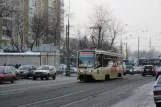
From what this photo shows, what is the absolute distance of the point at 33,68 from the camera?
4634cm

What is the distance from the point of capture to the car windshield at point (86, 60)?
34.3 metres

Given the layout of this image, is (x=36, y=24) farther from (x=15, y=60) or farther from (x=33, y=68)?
(x=33, y=68)

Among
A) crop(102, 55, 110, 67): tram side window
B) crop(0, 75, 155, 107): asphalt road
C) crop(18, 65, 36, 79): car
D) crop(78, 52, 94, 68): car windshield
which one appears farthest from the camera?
crop(18, 65, 36, 79): car

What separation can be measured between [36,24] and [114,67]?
119 ft

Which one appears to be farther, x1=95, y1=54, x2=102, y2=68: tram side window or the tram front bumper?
x1=95, y1=54, x2=102, y2=68: tram side window

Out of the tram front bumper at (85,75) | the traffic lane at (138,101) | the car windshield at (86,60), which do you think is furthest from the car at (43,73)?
the traffic lane at (138,101)

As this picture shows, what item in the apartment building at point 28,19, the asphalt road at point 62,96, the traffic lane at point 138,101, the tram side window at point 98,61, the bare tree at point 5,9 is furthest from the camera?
the apartment building at point 28,19

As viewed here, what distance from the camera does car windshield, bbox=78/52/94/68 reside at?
34312mm

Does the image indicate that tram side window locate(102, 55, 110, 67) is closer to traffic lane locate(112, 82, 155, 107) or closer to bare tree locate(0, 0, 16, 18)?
bare tree locate(0, 0, 16, 18)

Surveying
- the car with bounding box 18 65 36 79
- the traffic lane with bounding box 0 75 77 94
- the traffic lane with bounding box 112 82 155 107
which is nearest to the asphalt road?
the traffic lane with bounding box 0 75 77 94

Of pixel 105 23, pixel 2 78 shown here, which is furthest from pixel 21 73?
pixel 105 23

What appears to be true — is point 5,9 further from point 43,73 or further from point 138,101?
point 138,101

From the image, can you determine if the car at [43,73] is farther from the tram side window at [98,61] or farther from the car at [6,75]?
the tram side window at [98,61]

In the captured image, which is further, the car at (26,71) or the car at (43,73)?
the car at (26,71)
